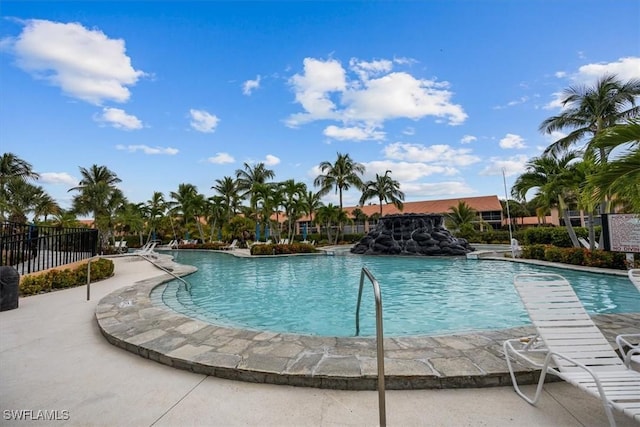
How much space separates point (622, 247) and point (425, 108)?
9658 mm

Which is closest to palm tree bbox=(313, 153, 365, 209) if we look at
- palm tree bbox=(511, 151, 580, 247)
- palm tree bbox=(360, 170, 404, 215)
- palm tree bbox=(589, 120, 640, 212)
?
palm tree bbox=(360, 170, 404, 215)

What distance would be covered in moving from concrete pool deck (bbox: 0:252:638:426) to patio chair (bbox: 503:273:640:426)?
0.24m

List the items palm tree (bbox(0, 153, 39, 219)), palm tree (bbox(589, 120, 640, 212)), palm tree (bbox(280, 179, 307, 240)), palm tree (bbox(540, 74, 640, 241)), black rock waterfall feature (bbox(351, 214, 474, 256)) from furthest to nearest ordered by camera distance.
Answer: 1. palm tree (bbox(0, 153, 39, 219))
2. palm tree (bbox(280, 179, 307, 240))
3. black rock waterfall feature (bbox(351, 214, 474, 256))
4. palm tree (bbox(540, 74, 640, 241))
5. palm tree (bbox(589, 120, 640, 212))

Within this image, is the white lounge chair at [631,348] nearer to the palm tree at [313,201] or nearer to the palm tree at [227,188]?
the palm tree at [313,201]

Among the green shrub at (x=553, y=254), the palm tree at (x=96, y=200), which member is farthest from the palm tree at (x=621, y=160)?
the palm tree at (x=96, y=200)

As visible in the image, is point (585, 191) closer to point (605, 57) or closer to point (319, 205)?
point (605, 57)

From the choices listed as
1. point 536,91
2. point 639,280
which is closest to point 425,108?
point 536,91

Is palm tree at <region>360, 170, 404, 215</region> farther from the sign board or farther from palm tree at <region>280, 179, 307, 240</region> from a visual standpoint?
the sign board

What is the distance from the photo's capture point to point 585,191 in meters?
4.54

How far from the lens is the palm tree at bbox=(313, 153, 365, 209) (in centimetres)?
3011

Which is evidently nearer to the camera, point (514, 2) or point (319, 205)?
point (514, 2)

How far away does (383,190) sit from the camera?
31344 millimetres

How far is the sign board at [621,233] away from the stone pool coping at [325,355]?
291 inches

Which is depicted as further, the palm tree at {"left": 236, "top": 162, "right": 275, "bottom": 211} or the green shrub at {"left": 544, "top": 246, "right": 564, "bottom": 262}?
the palm tree at {"left": 236, "top": 162, "right": 275, "bottom": 211}
